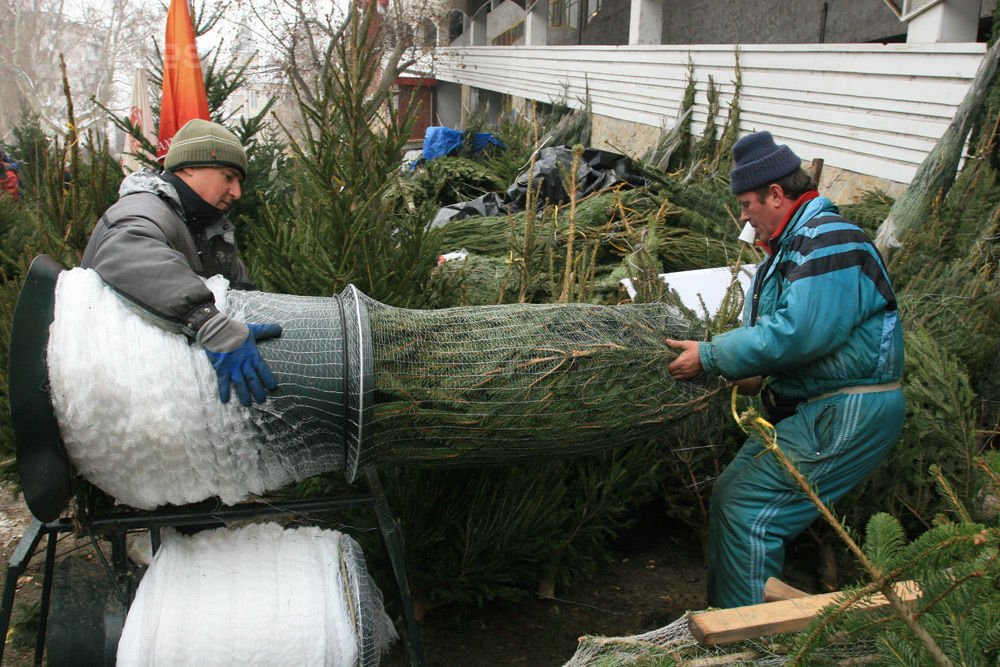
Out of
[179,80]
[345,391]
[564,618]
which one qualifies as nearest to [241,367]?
[345,391]

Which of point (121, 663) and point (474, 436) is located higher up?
point (474, 436)

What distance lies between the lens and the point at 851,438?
2.64 m

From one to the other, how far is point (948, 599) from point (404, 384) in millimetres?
1378

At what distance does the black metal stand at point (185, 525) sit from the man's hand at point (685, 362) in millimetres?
994

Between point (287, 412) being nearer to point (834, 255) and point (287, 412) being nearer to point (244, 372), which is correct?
point (244, 372)

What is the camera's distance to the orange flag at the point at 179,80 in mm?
5840

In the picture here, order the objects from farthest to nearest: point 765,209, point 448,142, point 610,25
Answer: point 610,25 → point 448,142 → point 765,209

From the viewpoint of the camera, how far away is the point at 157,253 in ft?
7.07

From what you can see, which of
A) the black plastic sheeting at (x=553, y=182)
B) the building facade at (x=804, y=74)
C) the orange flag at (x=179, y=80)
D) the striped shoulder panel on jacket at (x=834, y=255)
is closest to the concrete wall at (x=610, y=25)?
the building facade at (x=804, y=74)

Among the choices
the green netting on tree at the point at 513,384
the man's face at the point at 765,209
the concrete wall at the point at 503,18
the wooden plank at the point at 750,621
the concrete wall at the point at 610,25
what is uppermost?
the concrete wall at the point at 503,18

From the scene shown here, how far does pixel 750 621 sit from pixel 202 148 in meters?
2.11

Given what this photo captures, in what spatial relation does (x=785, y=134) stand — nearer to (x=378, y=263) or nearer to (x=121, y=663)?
(x=378, y=263)

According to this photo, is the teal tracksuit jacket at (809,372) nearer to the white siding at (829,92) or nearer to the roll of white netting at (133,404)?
the roll of white netting at (133,404)

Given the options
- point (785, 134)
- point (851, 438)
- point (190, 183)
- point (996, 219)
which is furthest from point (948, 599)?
point (785, 134)
